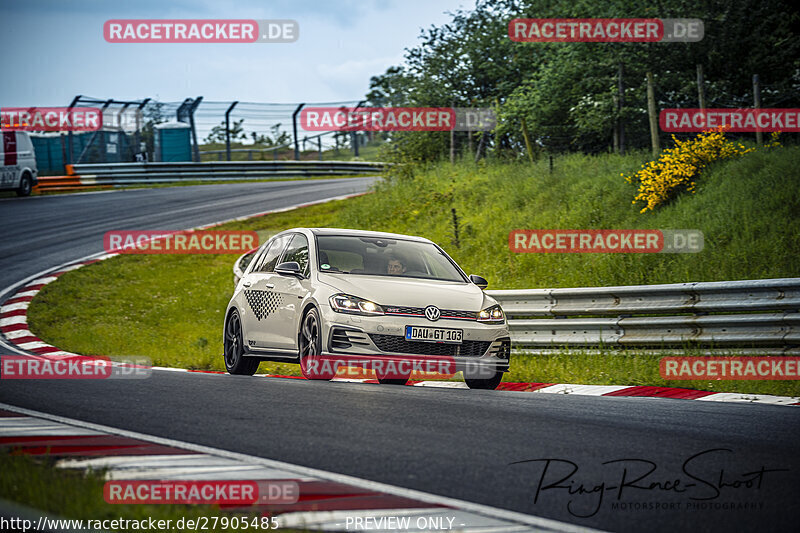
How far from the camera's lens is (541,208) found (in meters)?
17.7

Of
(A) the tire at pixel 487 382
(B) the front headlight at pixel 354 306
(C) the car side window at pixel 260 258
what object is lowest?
(A) the tire at pixel 487 382

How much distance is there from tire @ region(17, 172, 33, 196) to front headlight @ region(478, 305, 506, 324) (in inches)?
941

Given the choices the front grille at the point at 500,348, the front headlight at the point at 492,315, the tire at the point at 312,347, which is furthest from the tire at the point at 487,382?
the tire at the point at 312,347

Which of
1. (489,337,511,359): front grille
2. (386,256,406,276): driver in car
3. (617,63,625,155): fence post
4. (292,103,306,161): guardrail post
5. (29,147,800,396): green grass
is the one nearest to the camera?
(489,337,511,359): front grille

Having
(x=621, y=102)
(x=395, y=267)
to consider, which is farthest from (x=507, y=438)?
(x=621, y=102)

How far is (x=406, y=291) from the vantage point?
876cm

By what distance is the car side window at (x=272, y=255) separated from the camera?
34.2ft

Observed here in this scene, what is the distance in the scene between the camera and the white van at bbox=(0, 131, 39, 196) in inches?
1075

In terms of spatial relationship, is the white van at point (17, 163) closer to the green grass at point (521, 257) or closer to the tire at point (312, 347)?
the green grass at point (521, 257)

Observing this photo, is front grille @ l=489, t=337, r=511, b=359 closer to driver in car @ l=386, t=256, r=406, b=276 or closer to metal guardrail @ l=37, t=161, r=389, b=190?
driver in car @ l=386, t=256, r=406, b=276

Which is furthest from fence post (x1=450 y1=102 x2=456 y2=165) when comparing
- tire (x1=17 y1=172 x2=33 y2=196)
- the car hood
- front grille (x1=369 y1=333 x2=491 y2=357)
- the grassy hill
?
front grille (x1=369 y1=333 x2=491 y2=357)

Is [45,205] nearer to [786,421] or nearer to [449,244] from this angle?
[449,244]

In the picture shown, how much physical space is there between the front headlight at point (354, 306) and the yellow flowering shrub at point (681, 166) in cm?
848

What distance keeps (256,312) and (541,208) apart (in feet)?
29.4
